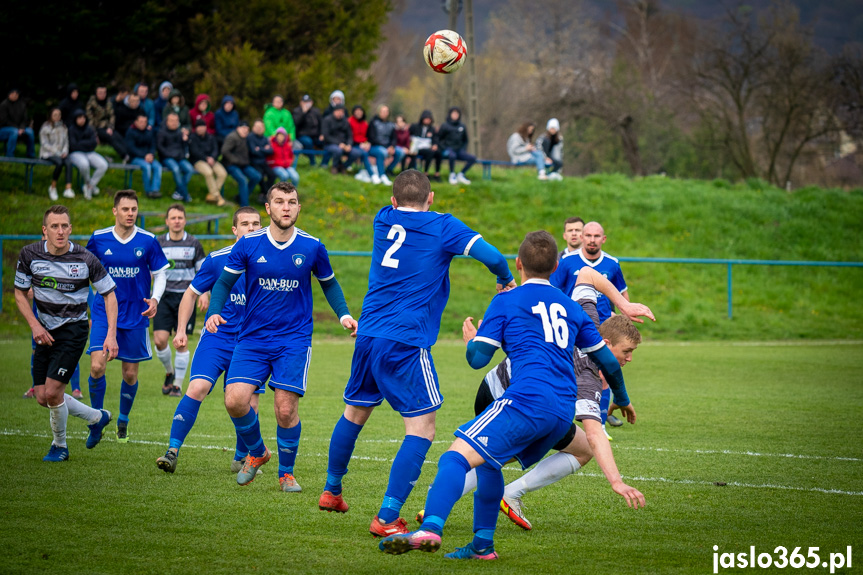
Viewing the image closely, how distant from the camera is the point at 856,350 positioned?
54.3 feet

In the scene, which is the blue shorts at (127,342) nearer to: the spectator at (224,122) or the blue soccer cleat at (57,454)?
the blue soccer cleat at (57,454)

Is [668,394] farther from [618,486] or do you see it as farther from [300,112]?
[300,112]

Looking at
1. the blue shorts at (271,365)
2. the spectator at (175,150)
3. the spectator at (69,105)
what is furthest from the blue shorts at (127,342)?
the spectator at (69,105)

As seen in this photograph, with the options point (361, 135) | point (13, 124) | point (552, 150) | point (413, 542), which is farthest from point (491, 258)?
point (552, 150)

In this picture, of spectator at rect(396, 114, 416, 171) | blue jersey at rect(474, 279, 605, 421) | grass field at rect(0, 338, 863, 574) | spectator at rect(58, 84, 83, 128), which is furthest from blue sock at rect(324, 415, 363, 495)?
spectator at rect(396, 114, 416, 171)

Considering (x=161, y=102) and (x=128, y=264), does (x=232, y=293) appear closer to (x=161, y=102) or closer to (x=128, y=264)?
(x=128, y=264)

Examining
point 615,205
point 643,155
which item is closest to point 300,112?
point 615,205

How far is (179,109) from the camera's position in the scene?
2023 centimetres

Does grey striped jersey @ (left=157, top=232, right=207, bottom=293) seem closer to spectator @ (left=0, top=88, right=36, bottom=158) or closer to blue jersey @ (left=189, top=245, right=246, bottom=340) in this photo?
blue jersey @ (left=189, top=245, right=246, bottom=340)

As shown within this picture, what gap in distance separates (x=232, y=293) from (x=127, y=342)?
210cm

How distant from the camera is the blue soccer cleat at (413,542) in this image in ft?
13.4

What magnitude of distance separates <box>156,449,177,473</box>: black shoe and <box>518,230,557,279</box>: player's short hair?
3.11m

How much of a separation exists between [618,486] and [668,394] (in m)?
7.12

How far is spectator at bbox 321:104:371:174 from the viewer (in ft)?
72.7
